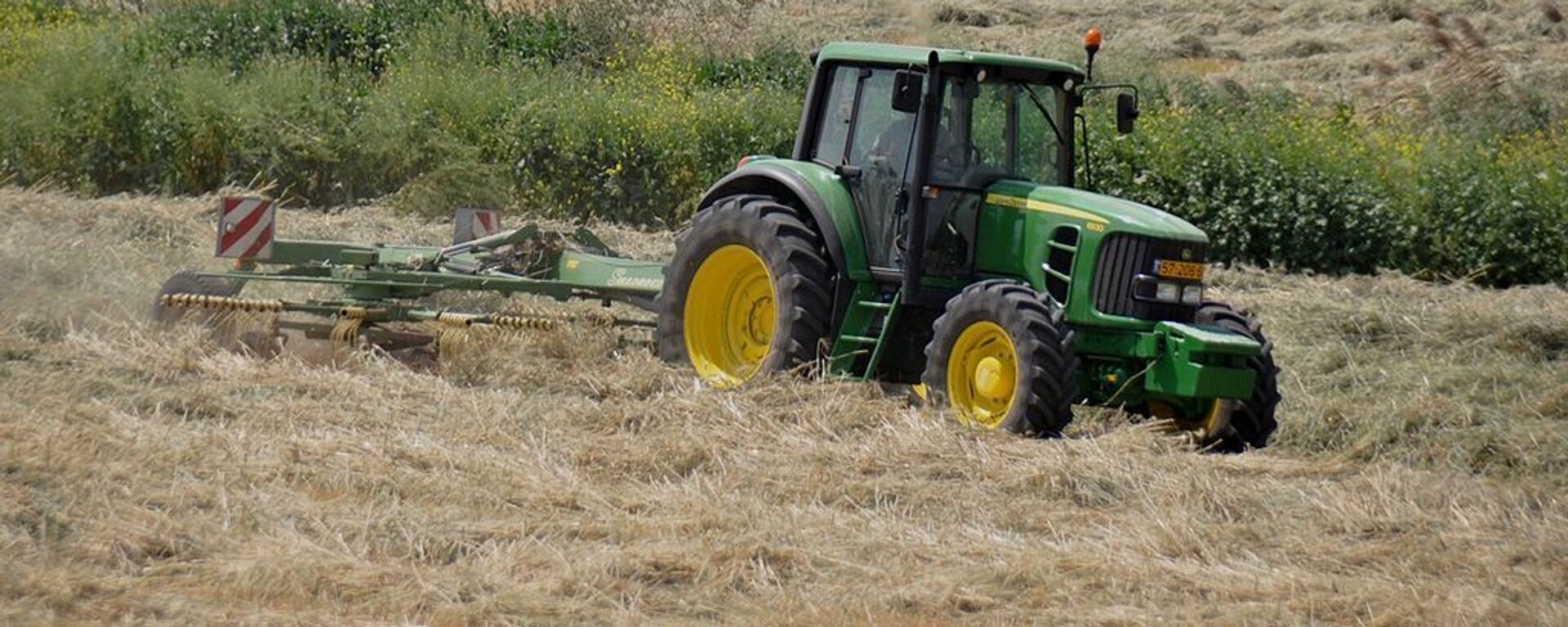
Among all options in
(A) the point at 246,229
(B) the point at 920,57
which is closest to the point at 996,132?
(B) the point at 920,57

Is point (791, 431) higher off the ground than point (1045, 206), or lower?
lower

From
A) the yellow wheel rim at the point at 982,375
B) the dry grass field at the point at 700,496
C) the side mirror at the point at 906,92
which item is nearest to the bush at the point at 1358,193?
the dry grass field at the point at 700,496

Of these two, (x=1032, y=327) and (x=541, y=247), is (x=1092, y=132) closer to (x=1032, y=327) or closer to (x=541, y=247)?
(x=541, y=247)

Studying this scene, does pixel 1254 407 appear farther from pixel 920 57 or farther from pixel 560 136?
pixel 560 136

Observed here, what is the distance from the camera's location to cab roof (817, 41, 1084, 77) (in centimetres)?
897

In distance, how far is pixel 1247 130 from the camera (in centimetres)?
1714

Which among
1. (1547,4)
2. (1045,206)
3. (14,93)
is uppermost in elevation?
(1547,4)

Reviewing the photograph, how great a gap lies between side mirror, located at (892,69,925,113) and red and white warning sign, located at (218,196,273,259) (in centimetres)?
381

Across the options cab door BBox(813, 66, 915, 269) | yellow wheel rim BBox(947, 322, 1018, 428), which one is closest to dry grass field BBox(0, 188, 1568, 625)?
yellow wheel rim BBox(947, 322, 1018, 428)

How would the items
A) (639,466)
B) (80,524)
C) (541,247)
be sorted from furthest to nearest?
(541,247) < (639,466) < (80,524)

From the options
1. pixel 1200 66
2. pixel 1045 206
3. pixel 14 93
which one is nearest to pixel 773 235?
pixel 1045 206

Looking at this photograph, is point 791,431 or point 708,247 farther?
point 708,247

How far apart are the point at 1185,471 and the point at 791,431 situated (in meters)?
1.61

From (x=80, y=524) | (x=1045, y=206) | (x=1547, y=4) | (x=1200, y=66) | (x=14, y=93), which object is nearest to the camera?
(x=1547, y=4)
